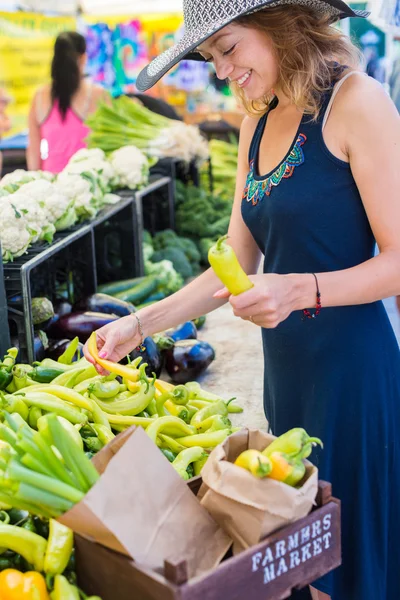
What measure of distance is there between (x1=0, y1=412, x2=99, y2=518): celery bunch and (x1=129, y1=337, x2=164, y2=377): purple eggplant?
2.02m

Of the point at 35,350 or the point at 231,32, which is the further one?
the point at 35,350

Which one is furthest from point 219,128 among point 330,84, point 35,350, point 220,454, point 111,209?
point 220,454

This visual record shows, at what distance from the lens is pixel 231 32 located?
1.96 meters

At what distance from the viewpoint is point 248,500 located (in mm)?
1420

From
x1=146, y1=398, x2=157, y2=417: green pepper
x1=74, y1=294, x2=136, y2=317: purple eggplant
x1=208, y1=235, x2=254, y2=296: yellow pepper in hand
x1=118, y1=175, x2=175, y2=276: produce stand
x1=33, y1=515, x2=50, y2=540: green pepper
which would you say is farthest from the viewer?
x1=118, y1=175, x2=175, y2=276: produce stand

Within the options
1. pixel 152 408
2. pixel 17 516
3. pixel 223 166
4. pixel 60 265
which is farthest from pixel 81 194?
pixel 223 166

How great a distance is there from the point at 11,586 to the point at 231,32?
1.46 meters

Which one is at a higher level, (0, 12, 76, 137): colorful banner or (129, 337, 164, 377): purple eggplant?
(0, 12, 76, 137): colorful banner

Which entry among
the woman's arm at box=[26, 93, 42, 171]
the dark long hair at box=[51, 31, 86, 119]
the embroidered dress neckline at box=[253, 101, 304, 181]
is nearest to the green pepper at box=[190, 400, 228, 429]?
the embroidered dress neckline at box=[253, 101, 304, 181]

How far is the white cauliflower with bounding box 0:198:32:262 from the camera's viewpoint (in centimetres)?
309

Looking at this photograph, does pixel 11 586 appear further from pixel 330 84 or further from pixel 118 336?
pixel 330 84

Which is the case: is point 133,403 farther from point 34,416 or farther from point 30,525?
point 30,525

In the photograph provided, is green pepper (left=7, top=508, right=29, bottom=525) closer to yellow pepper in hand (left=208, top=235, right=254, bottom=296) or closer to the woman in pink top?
yellow pepper in hand (left=208, top=235, right=254, bottom=296)

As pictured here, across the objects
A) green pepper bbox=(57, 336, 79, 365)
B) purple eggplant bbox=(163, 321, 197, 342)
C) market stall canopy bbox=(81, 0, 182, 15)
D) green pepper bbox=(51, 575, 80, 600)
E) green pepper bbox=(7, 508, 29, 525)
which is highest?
market stall canopy bbox=(81, 0, 182, 15)
